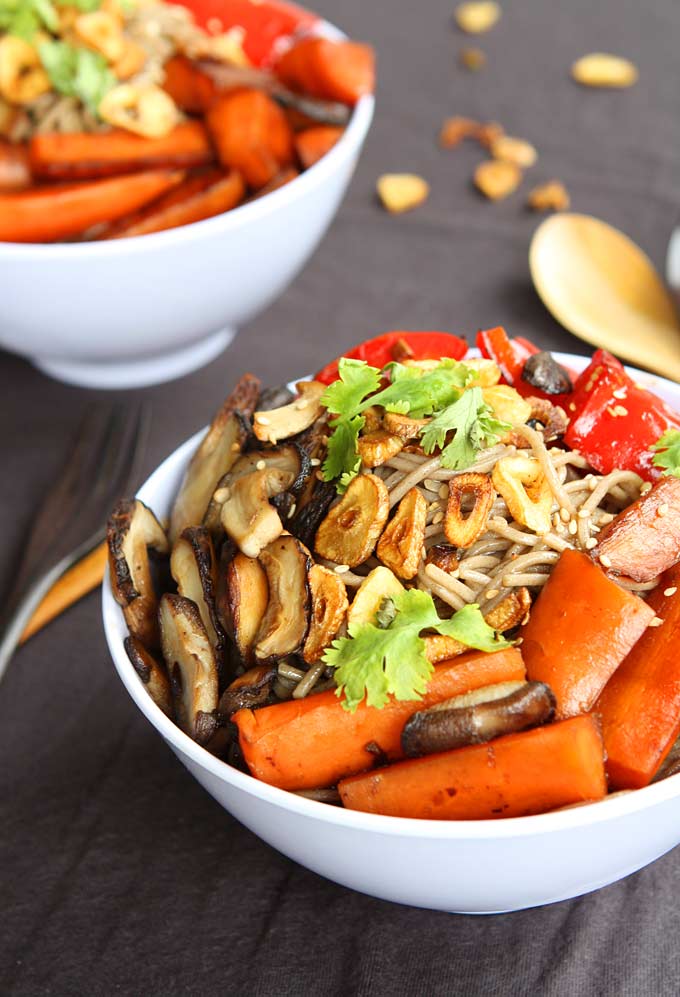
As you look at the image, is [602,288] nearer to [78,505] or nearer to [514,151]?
[514,151]

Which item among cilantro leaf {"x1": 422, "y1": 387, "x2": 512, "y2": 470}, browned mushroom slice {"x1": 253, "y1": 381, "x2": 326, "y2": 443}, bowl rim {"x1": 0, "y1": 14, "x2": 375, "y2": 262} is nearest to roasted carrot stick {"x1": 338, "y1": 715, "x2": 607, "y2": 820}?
cilantro leaf {"x1": 422, "y1": 387, "x2": 512, "y2": 470}

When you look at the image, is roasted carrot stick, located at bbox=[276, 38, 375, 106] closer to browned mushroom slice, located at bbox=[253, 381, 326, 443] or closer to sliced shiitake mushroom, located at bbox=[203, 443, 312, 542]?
browned mushroom slice, located at bbox=[253, 381, 326, 443]

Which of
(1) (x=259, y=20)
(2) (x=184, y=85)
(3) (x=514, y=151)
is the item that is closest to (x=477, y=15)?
(3) (x=514, y=151)

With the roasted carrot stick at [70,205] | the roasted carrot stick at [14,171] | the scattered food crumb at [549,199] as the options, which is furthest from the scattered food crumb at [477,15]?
the roasted carrot stick at [14,171]

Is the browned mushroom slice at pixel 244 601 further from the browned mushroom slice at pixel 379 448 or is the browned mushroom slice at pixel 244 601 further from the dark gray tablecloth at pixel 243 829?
the dark gray tablecloth at pixel 243 829

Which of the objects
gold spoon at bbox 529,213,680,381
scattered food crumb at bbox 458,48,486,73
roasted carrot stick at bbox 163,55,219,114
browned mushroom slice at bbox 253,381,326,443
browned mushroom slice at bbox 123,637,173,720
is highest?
roasted carrot stick at bbox 163,55,219,114

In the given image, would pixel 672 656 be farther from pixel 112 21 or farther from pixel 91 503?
pixel 112 21
